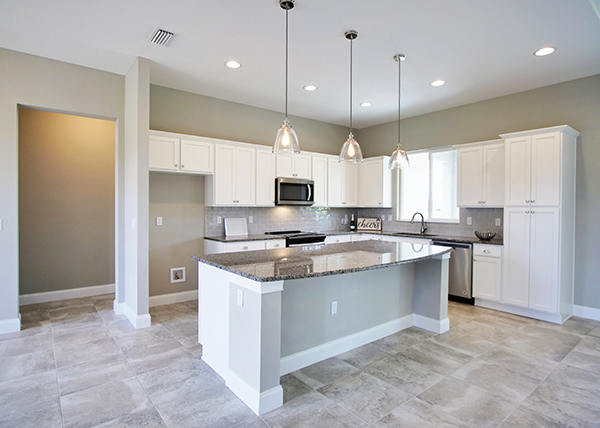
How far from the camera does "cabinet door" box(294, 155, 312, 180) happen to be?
5.55m

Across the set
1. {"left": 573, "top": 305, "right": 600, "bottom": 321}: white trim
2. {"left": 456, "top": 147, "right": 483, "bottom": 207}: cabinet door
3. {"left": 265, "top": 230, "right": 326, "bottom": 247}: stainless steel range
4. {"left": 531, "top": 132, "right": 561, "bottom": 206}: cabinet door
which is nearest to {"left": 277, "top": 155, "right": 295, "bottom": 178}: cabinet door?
{"left": 265, "top": 230, "right": 326, "bottom": 247}: stainless steel range

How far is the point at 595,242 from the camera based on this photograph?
4035 millimetres

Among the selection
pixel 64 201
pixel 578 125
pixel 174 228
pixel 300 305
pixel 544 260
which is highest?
pixel 578 125

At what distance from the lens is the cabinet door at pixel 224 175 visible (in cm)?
465

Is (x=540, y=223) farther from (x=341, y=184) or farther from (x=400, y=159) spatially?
(x=341, y=184)

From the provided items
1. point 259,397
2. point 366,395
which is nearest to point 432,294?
point 366,395

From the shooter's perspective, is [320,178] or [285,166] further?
[320,178]

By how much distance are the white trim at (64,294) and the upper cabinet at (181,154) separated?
7.52 ft

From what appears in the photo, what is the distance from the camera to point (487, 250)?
4.43 metres

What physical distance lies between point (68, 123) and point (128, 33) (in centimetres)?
250

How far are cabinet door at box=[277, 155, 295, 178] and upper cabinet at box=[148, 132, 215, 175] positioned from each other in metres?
1.12

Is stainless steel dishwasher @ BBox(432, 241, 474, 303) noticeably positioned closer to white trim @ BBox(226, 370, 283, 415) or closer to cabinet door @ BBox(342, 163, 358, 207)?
cabinet door @ BBox(342, 163, 358, 207)

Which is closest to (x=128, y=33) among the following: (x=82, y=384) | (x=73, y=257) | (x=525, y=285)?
(x=82, y=384)

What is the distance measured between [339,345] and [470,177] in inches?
130
